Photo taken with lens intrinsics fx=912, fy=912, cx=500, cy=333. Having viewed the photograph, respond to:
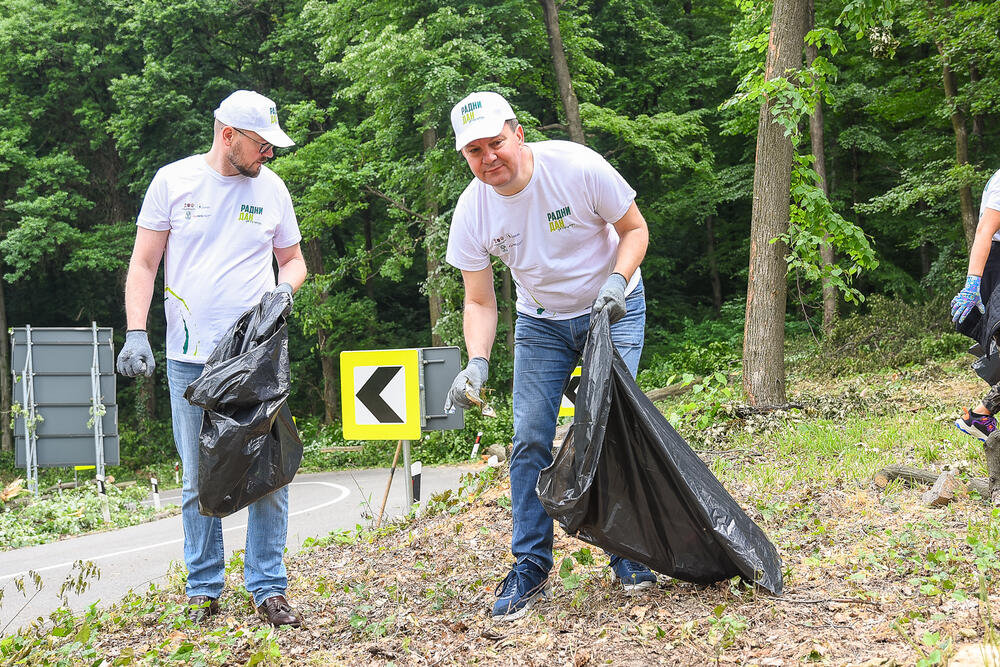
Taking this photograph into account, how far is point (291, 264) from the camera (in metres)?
4.12

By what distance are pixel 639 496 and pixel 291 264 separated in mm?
1942

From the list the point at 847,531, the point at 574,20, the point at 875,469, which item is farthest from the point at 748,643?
the point at 574,20

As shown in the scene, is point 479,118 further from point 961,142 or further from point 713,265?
point 713,265

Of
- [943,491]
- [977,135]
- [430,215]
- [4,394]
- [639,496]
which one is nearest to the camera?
[639,496]

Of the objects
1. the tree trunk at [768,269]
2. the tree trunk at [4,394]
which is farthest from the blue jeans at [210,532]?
the tree trunk at [4,394]

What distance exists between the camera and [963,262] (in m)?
17.8

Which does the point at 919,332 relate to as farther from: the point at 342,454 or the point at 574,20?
the point at 342,454

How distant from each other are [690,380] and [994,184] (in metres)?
3.39

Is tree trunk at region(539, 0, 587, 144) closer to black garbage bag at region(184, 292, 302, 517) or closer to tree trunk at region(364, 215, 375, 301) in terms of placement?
tree trunk at region(364, 215, 375, 301)

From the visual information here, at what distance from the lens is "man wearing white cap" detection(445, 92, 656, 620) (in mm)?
3354

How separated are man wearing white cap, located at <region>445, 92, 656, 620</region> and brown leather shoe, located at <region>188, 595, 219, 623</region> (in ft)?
4.09

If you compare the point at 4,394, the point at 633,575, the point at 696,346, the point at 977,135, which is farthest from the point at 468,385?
the point at 4,394

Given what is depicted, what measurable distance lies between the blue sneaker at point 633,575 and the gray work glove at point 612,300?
0.92 meters

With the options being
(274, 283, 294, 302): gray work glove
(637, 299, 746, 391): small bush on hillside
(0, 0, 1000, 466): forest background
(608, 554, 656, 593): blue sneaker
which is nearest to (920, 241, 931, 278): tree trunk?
(0, 0, 1000, 466): forest background
